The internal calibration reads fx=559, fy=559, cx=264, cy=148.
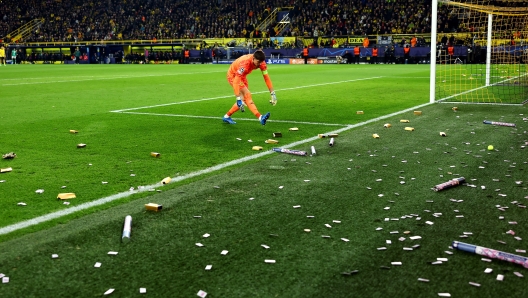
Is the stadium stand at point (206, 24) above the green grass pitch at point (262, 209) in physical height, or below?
above

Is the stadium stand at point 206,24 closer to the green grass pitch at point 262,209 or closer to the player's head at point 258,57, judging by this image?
the player's head at point 258,57

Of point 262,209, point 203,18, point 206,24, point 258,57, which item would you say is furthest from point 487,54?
point 203,18

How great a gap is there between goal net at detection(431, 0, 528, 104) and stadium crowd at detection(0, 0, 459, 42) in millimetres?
6997

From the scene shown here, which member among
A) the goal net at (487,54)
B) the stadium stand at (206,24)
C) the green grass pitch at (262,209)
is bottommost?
the green grass pitch at (262,209)

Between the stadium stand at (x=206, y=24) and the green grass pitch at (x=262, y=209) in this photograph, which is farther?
the stadium stand at (x=206, y=24)

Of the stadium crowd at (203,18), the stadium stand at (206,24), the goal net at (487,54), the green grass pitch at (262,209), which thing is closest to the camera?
the green grass pitch at (262,209)

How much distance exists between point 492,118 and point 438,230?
282 inches

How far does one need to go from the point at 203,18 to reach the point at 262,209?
52848mm

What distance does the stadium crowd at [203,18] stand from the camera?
46.4 meters

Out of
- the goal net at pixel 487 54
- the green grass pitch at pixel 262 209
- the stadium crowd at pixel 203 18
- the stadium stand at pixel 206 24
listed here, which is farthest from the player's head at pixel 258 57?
the stadium crowd at pixel 203 18

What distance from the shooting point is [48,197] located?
5.32 meters

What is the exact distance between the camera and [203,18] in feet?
182

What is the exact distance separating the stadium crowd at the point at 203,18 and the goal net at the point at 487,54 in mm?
6997

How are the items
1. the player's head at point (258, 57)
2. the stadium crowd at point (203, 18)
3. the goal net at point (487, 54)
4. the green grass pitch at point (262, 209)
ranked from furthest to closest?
1. the stadium crowd at point (203, 18)
2. the goal net at point (487, 54)
3. the player's head at point (258, 57)
4. the green grass pitch at point (262, 209)
